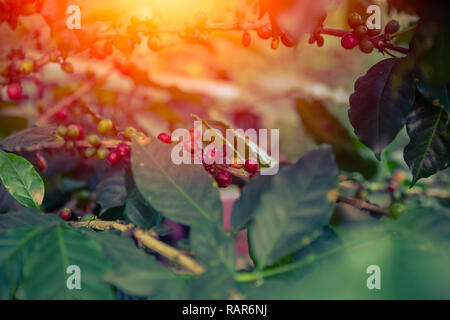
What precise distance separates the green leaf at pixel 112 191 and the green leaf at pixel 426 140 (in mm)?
391

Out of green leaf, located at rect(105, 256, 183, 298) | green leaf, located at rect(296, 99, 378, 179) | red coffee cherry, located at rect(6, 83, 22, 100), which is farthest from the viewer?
green leaf, located at rect(296, 99, 378, 179)

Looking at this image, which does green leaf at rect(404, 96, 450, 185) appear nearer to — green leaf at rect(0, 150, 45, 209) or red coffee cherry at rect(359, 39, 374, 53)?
red coffee cherry at rect(359, 39, 374, 53)

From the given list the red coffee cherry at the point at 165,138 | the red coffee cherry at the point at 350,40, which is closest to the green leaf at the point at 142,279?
the red coffee cherry at the point at 165,138

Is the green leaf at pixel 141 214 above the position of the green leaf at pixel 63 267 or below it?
above

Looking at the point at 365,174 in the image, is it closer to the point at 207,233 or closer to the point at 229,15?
the point at 229,15

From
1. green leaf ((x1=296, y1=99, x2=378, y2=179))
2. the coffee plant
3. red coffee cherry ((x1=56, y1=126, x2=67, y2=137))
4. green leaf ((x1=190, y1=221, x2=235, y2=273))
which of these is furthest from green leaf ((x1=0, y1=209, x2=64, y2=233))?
green leaf ((x1=296, y1=99, x2=378, y2=179))

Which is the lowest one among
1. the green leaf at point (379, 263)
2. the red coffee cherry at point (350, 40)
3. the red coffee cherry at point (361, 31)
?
the green leaf at point (379, 263)

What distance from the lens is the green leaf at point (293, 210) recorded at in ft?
0.89

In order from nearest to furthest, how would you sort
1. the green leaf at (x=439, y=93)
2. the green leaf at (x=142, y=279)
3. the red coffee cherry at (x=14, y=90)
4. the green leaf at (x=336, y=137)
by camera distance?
the green leaf at (x=142, y=279)
the green leaf at (x=439, y=93)
the red coffee cherry at (x=14, y=90)
the green leaf at (x=336, y=137)

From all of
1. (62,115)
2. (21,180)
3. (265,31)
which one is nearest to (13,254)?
(21,180)

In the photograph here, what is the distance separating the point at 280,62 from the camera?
2.42m

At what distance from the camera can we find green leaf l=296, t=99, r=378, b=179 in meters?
0.84

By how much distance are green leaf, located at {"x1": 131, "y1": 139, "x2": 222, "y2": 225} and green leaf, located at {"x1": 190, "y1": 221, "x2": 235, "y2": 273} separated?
0.02 meters

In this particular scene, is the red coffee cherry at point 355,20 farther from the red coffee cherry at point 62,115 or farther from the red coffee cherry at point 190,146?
the red coffee cherry at point 62,115
